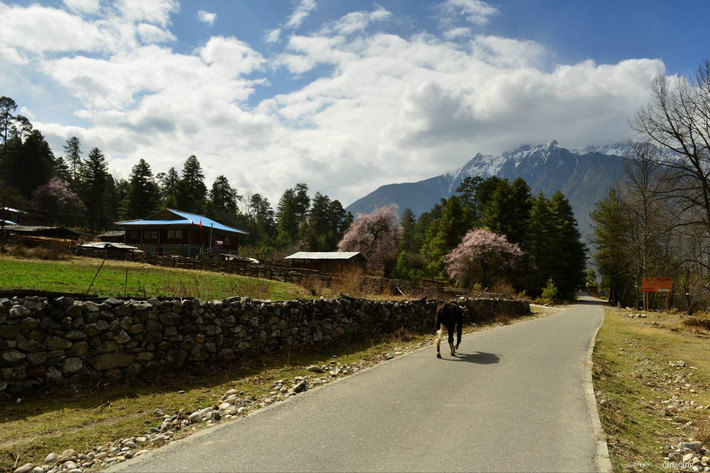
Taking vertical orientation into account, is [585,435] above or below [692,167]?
below

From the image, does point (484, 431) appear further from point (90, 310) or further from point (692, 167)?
point (692, 167)

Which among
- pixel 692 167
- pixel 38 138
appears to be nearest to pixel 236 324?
pixel 692 167

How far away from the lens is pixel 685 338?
19.9 meters

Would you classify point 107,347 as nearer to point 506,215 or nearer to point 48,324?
point 48,324

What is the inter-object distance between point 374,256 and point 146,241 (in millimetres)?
33448

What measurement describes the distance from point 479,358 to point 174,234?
2171 inches

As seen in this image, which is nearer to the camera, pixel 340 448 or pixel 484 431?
pixel 340 448

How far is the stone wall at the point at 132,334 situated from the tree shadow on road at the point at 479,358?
387cm

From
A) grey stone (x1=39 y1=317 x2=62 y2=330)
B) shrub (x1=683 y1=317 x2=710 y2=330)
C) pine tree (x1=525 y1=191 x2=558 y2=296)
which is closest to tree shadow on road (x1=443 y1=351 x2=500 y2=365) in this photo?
grey stone (x1=39 y1=317 x2=62 y2=330)

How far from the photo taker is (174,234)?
2280 inches

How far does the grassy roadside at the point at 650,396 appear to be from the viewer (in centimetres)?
582

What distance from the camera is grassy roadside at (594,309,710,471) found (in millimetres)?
5820

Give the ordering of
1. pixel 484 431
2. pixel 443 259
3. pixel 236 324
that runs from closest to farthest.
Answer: pixel 484 431 < pixel 236 324 < pixel 443 259

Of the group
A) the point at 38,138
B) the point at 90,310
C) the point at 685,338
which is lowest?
the point at 685,338
